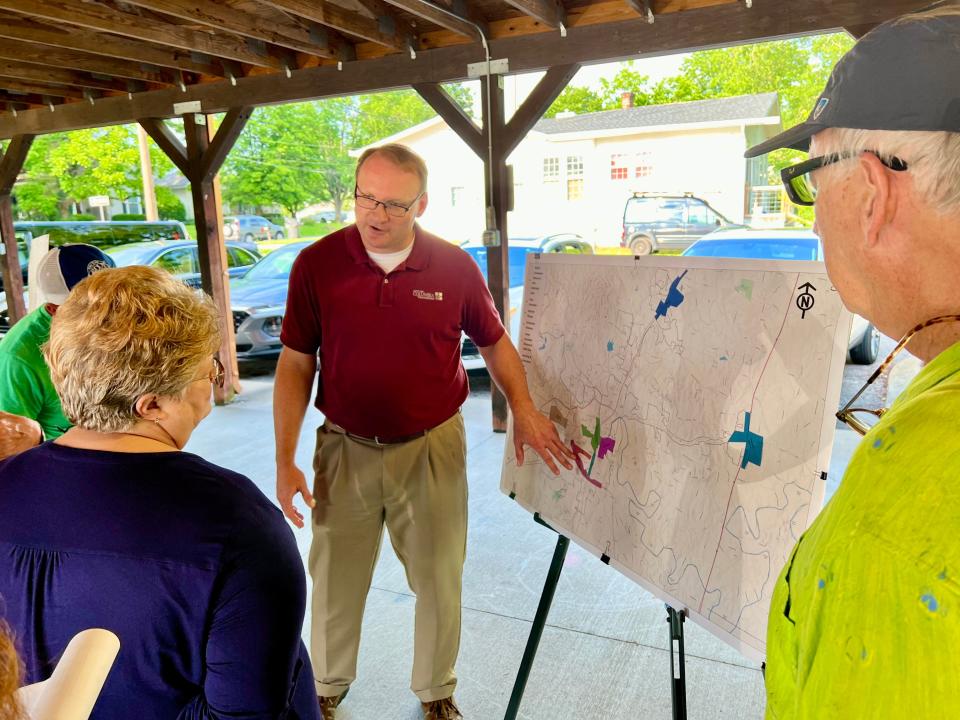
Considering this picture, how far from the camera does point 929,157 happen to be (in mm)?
544

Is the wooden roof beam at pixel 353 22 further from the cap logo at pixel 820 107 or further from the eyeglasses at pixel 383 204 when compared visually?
the cap logo at pixel 820 107

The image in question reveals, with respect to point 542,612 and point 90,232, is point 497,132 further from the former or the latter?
point 90,232

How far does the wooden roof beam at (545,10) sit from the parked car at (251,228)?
15968 millimetres

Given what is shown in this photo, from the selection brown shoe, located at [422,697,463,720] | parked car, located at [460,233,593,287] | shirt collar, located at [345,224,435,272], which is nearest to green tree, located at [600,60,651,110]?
parked car, located at [460,233,593,287]

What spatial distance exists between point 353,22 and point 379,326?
2.58m

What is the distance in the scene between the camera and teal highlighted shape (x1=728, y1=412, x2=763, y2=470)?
1.19 m

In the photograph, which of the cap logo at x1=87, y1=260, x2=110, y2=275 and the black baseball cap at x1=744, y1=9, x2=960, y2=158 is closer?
the black baseball cap at x1=744, y1=9, x2=960, y2=158

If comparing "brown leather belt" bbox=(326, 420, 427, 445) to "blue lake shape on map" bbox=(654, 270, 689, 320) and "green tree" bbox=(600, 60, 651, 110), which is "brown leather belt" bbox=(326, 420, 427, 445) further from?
"green tree" bbox=(600, 60, 651, 110)

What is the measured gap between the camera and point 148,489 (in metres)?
0.86

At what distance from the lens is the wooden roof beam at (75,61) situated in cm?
388

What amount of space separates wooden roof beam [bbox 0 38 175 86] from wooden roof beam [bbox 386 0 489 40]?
2207mm

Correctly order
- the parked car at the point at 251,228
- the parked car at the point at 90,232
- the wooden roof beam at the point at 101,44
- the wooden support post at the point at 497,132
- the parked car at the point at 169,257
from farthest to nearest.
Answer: the parked car at the point at 251,228
the parked car at the point at 90,232
the parked car at the point at 169,257
the wooden support post at the point at 497,132
the wooden roof beam at the point at 101,44

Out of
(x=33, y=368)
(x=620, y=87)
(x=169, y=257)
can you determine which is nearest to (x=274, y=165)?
(x=620, y=87)

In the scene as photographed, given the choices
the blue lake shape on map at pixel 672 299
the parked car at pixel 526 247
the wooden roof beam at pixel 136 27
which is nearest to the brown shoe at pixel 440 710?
the blue lake shape on map at pixel 672 299
